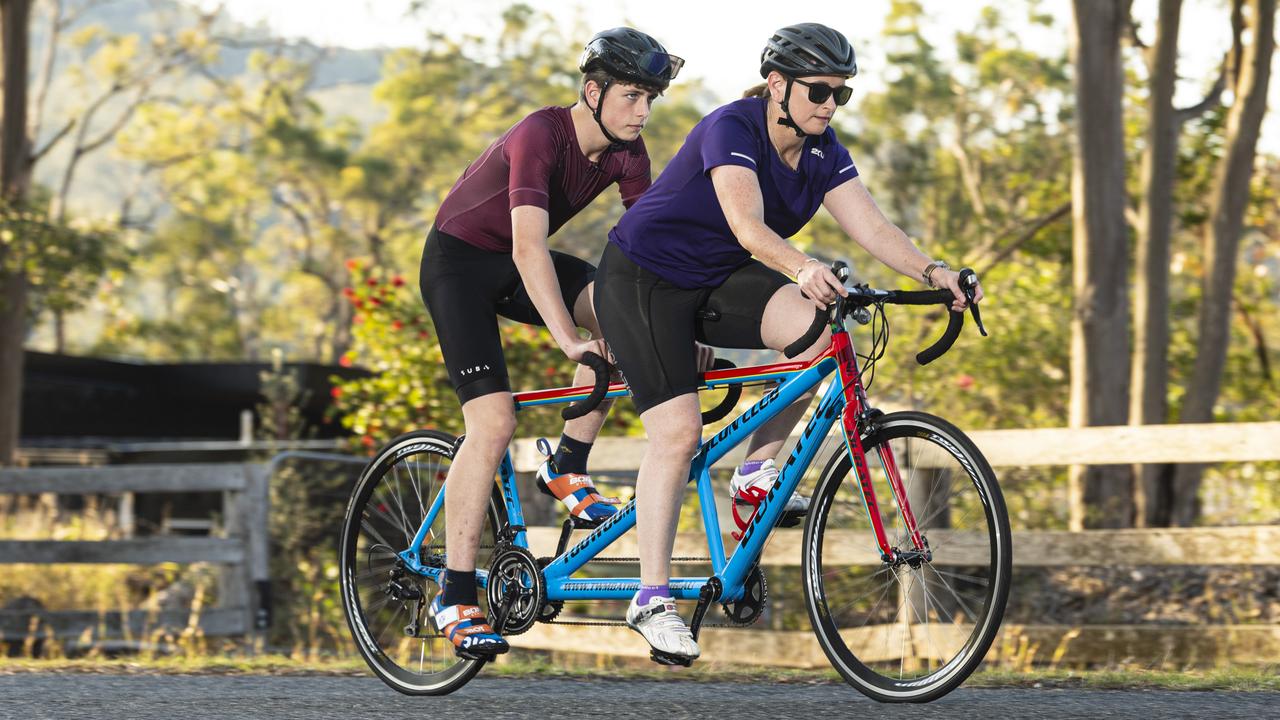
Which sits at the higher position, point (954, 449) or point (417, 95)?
point (417, 95)

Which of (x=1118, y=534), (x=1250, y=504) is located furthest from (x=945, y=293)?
(x=1250, y=504)

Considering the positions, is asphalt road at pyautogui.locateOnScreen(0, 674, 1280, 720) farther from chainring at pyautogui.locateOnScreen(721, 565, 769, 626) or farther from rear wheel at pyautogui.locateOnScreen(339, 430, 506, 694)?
chainring at pyautogui.locateOnScreen(721, 565, 769, 626)

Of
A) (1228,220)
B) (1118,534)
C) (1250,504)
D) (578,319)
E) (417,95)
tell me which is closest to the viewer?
(578,319)

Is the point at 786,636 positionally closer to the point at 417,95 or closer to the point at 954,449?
the point at 954,449

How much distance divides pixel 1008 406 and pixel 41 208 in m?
12.1

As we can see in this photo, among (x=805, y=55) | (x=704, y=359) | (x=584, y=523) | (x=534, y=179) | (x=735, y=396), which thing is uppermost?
(x=805, y=55)

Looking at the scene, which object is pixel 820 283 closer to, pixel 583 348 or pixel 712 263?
pixel 712 263

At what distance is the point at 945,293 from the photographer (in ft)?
14.6

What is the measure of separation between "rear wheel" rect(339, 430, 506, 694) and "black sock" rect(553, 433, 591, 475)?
285mm

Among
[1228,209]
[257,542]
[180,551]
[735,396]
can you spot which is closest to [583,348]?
[735,396]

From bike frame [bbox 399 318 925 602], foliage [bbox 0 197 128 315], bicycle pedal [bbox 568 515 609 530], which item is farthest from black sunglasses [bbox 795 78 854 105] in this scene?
foliage [bbox 0 197 128 315]

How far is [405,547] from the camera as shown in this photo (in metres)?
5.82

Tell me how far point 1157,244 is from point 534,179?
8914 mm

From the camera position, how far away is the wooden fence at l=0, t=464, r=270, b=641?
31.7ft
